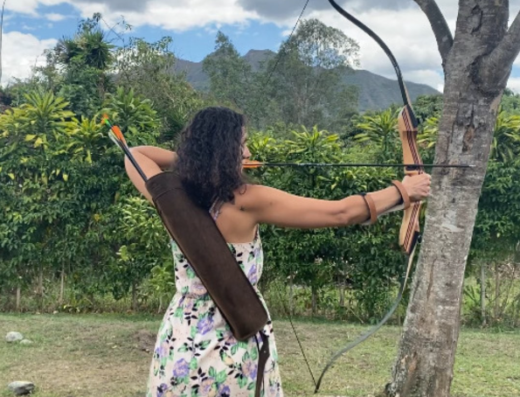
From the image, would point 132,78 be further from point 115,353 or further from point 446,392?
point 446,392

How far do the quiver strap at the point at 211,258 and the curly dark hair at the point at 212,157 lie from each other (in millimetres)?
42

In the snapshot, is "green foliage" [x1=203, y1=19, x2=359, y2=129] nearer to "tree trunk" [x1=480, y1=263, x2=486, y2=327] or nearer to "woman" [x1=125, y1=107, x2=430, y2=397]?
"tree trunk" [x1=480, y1=263, x2=486, y2=327]

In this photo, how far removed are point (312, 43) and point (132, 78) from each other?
604 inches

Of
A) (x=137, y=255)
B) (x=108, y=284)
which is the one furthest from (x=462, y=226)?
(x=108, y=284)

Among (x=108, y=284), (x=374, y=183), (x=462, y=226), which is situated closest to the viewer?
(x=462, y=226)

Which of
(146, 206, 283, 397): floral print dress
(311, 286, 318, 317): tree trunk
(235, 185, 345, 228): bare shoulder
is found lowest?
(311, 286, 318, 317): tree trunk

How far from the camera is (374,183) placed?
6.18 meters

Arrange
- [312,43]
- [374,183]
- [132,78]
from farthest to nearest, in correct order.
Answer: [312,43] → [132,78] → [374,183]

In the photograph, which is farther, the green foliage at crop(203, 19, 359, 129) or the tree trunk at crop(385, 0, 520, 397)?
the green foliage at crop(203, 19, 359, 129)

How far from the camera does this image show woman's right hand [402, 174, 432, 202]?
185cm

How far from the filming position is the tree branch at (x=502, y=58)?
3246mm

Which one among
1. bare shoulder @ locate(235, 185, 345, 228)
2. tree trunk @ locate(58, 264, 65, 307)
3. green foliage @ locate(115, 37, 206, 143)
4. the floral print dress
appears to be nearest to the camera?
bare shoulder @ locate(235, 185, 345, 228)

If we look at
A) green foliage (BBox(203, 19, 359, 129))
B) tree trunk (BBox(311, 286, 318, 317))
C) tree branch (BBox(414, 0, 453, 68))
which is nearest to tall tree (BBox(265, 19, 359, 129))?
green foliage (BBox(203, 19, 359, 129))

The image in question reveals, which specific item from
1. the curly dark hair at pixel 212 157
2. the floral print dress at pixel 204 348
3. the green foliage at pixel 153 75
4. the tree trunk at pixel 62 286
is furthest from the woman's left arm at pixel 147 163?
the green foliage at pixel 153 75
